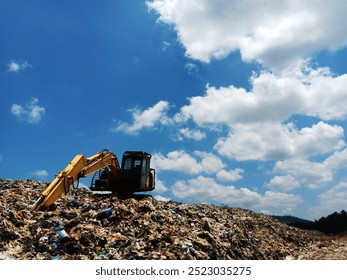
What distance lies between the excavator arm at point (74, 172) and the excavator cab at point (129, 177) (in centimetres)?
39

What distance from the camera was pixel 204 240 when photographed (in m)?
12.7

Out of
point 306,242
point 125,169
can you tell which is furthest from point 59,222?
point 306,242

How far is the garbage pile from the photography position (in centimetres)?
1073

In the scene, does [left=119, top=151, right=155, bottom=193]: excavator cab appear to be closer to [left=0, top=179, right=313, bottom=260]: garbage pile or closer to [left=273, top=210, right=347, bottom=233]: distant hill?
[left=0, top=179, right=313, bottom=260]: garbage pile

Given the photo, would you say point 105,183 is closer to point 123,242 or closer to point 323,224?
point 123,242

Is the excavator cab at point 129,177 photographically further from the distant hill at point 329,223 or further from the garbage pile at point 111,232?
the distant hill at point 329,223

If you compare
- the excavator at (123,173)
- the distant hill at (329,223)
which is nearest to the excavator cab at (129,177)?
the excavator at (123,173)

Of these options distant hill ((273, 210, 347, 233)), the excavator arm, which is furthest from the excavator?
distant hill ((273, 210, 347, 233))

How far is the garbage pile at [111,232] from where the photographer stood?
10734 mm

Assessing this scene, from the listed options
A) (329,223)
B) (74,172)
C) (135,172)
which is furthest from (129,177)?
(329,223)

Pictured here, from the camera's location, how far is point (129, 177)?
17.8 meters

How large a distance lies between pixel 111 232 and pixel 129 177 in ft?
18.5

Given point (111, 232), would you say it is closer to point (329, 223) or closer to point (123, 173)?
point (123, 173)

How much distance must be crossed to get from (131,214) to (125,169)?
465 centimetres
